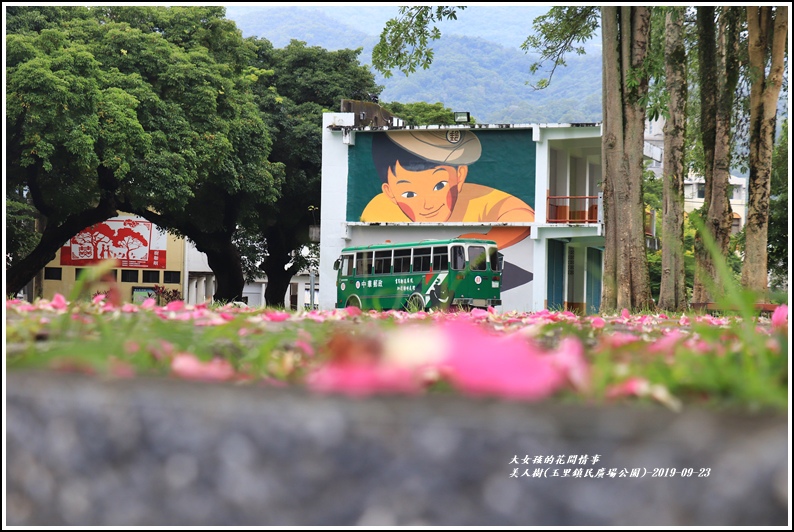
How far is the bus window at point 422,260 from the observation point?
2106 centimetres

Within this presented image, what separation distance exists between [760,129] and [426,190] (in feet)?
45.8

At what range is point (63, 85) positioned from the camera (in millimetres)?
22094

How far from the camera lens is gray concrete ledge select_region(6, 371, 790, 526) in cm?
137

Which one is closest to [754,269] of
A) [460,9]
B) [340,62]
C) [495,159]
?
[460,9]

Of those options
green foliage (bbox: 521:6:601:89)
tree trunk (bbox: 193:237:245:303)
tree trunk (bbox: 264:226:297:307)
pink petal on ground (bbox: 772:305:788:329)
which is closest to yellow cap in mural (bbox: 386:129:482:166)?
green foliage (bbox: 521:6:601:89)

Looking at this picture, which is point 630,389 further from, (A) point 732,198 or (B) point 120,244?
(A) point 732,198

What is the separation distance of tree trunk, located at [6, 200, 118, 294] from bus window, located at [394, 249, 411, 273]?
873 centimetres

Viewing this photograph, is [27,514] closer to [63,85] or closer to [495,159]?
[63,85]

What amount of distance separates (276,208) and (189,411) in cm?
2965

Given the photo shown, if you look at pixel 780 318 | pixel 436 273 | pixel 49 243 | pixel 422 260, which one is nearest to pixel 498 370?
pixel 780 318

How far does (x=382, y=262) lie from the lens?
22.3 m

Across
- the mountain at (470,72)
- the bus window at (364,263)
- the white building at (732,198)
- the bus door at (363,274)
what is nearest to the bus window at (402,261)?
the bus door at (363,274)

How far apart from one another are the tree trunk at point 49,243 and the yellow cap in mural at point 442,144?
26.3 ft

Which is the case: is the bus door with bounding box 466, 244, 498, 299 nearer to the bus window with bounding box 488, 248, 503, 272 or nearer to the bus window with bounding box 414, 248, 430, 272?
the bus window with bounding box 488, 248, 503, 272
